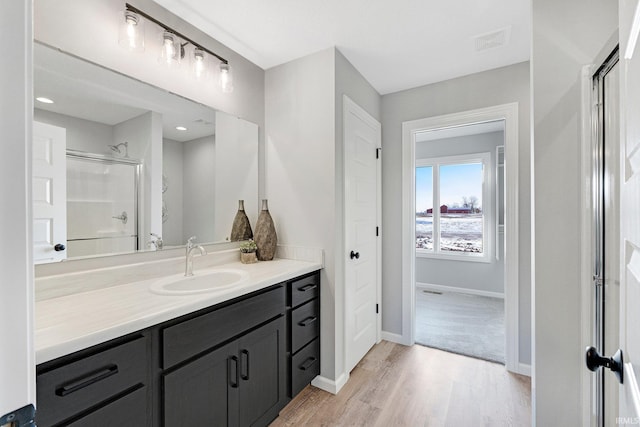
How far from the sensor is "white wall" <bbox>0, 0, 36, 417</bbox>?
408 mm

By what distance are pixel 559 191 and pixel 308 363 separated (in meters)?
1.78

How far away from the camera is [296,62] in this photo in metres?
2.19

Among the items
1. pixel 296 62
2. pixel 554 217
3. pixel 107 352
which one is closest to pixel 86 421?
pixel 107 352

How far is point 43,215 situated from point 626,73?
1.96 metres

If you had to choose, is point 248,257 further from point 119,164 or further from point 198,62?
→ point 198,62

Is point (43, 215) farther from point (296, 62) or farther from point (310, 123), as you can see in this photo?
point (296, 62)

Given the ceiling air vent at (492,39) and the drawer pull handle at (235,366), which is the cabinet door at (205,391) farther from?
the ceiling air vent at (492,39)

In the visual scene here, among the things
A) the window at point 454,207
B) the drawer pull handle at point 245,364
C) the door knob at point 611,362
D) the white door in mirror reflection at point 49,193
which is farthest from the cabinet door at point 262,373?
the window at point 454,207

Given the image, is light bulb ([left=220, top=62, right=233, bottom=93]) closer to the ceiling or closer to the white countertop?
the ceiling

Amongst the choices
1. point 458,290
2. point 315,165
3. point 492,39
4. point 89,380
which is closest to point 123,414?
point 89,380

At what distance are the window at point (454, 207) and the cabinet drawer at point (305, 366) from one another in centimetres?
320

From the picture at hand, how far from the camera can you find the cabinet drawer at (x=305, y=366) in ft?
6.02

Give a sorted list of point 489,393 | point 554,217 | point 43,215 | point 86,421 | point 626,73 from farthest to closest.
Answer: point 489,393 < point 554,217 < point 43,215 < point 86,421 < point 626,73

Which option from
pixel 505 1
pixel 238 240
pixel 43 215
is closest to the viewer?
pixel 43 215
